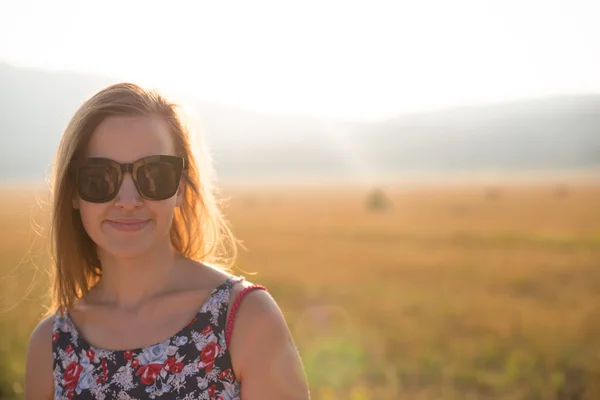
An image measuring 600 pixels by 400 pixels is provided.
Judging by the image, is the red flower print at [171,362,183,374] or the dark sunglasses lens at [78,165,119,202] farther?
the dark sunglasses lens at [78,165,119,202]

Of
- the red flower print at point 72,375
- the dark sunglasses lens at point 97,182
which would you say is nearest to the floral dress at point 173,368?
the red flower print at point 72,375

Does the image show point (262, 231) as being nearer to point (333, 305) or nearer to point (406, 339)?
point (333, 305)

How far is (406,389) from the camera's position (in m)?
7.58

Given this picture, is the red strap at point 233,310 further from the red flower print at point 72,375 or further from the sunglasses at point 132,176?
the red flower print at point 72,375

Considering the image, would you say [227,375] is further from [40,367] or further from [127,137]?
[127,137]

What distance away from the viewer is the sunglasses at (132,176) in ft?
8.39

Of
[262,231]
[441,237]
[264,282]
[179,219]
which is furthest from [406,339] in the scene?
[262,231]

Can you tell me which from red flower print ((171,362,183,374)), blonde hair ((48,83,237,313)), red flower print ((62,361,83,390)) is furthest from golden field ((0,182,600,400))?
Result: red flower print ((171,362,183,374))

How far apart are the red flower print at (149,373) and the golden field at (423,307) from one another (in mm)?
903

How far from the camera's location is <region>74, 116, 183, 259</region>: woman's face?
2.58 meters

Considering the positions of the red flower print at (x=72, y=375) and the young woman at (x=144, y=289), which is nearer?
the young woman at (x=144, y=289)

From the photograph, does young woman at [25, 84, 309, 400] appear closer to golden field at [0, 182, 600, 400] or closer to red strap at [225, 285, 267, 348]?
red strap at [225, 285, 267, 348]

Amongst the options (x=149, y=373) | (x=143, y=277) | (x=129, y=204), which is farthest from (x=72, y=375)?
(x=129, y=204)

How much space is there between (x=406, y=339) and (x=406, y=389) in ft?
10.2
